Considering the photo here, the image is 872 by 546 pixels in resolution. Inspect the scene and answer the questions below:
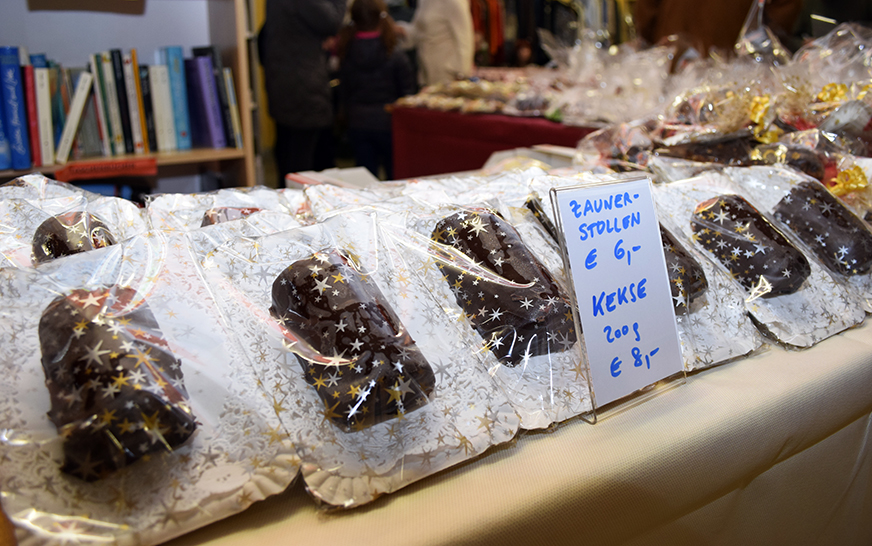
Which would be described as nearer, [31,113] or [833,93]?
[833,93]

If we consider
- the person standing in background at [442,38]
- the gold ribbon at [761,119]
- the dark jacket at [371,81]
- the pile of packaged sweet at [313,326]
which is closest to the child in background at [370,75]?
the dark jacket at [371,81]

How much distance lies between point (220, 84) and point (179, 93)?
14 centimetres

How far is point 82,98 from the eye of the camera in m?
Answer: 1.76

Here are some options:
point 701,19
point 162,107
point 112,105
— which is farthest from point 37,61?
point 701,19

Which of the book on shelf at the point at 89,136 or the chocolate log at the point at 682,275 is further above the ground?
the book on shelf at the point at 89,136

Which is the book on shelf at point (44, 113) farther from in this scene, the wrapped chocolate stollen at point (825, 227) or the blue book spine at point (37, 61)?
the wrapped chocolate stollen at point (825, 227)

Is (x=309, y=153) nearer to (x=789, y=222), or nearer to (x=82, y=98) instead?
(x=82, y=98)

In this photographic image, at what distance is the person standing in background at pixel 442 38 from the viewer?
150 inches

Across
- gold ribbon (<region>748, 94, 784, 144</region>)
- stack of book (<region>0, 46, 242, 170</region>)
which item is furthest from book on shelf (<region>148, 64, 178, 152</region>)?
gold ribbon (<region>748, 94, 784, 144</region>)

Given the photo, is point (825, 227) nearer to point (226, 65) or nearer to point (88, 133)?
point (226, 65)

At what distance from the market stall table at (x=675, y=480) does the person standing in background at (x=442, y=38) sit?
3344mm

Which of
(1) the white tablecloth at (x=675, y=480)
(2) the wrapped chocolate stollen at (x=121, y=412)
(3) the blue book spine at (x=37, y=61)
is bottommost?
(1) the white tablecloth at (x=675, y=480)

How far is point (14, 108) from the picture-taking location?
1.63 meters

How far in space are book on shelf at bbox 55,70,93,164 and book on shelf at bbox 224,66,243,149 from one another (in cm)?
42
